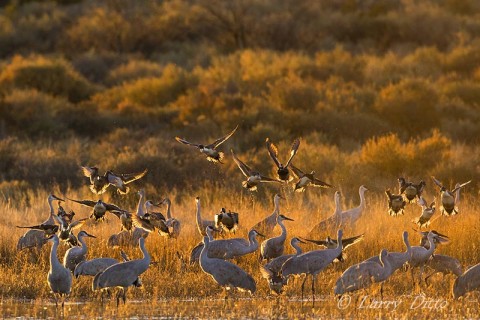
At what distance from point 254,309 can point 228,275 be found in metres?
0.46

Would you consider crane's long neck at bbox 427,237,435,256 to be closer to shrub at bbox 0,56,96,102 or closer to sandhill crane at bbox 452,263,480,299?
sandhill crane at bbox 452,263,480,299

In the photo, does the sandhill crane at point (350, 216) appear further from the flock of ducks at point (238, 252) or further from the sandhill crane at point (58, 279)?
the sandhill crane at point (58, 279)

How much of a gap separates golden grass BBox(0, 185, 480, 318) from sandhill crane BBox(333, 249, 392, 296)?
219 millimetres

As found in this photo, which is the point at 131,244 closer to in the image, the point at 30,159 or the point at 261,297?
the point at 261,297

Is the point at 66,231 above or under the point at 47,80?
under

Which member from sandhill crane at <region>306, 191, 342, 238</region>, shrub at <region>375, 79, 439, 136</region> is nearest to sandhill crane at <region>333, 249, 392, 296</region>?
sandhill crane at <region>306, 191, 342, 238</region>

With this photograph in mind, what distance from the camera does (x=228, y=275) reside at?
37.6ft

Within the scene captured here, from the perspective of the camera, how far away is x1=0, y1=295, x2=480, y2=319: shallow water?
10734 mm

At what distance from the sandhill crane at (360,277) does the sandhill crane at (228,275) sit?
0.90m

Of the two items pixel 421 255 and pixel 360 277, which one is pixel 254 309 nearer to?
pixel 360 277

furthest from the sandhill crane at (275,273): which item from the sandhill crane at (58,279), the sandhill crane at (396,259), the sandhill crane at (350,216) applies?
the sandhill crane at (350,216)

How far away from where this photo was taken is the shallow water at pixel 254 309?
10734 millimetres

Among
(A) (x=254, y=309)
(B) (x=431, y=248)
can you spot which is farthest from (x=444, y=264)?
(A) (x=254, y=309)

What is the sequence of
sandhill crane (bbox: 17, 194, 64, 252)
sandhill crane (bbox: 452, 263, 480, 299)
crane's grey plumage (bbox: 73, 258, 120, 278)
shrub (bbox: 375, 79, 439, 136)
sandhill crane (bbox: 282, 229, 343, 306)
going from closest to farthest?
sandhill crane (bbox: 452, 263, 480, 299) < sandhill crane (bbox: 282, 229, 343, 306) < crane's grey plumage (bbox: 73, 258, 120, 278) < sandhill crane (bbox: 17, 194, 64, 252) < shrub (bbox: 375, 79, 439, 136)
